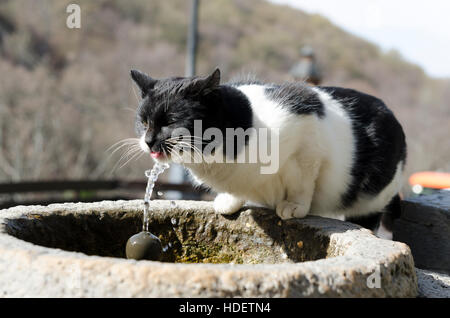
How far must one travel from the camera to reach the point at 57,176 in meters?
11.4

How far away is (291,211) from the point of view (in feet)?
7.65

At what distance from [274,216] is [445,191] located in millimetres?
1401

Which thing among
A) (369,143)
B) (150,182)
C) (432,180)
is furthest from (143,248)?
(432,180)

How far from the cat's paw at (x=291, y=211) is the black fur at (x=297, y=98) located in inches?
18.2

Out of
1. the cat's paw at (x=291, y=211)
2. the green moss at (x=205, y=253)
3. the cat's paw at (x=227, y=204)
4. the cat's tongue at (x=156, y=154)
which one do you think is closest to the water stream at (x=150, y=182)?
the cat's tongue at (x=156, y=154)

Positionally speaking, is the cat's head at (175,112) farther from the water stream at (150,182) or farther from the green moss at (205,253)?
the green moss at (205,253)

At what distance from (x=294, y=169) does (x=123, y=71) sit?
14994 mm

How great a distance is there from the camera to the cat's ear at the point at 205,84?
209 centimetres

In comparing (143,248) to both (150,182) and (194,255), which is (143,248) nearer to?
(150,182)

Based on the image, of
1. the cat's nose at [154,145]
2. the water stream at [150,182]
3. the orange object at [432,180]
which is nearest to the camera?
the cat's nose at [154,145]

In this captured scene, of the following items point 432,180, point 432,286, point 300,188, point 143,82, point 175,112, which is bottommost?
point 432,180

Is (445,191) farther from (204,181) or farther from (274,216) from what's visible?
(204,181)
